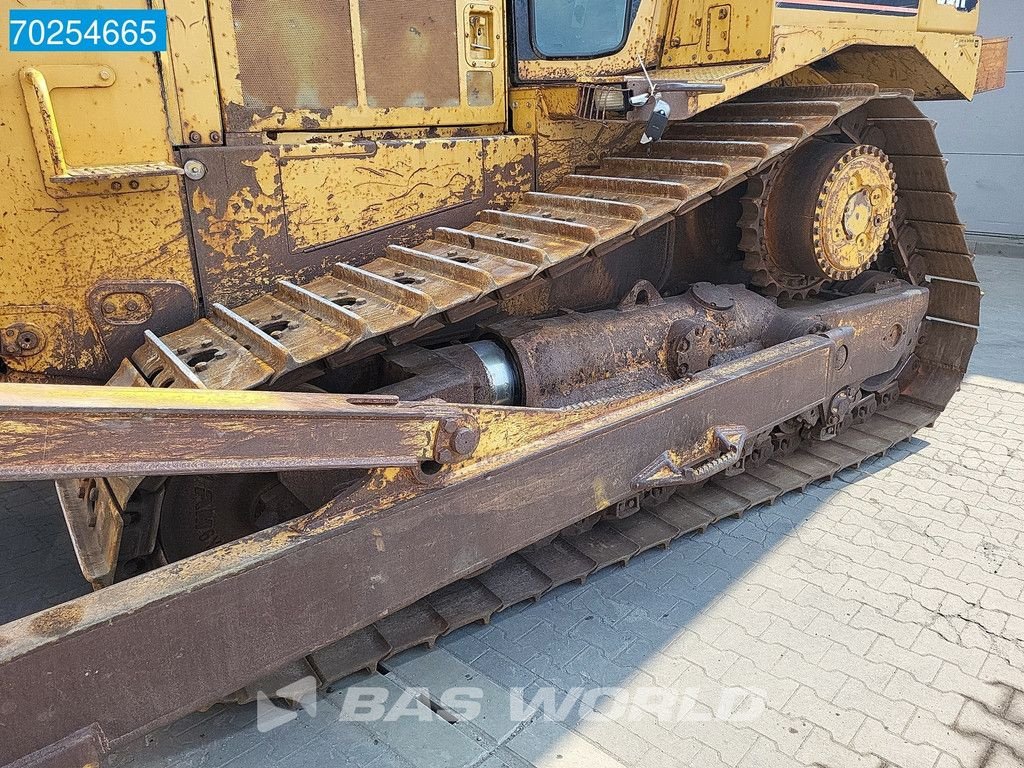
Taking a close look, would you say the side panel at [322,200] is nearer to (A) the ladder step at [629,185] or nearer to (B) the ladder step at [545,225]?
(B) the ladder step at [545,225]

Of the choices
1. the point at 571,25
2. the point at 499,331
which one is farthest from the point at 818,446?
the point at 571,25

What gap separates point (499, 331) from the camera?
3021 millimetres

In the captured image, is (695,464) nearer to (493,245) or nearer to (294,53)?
(493,245)

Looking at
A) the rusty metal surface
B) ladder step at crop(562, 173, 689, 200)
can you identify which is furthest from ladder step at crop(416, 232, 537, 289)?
ladder step at crop(562, 173, 689, 200)

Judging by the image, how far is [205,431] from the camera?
1686 millimetres

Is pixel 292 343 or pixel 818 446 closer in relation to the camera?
pixel 292 343

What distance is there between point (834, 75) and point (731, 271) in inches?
48.0

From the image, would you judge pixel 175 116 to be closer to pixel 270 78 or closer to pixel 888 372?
pixel 270 78

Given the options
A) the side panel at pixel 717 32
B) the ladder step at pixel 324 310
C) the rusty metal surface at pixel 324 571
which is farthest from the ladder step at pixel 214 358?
the side panel at pixel 717 32

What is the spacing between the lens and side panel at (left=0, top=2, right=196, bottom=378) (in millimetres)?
2248

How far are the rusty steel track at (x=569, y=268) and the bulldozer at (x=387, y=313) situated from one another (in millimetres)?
19

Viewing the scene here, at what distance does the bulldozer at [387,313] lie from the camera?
1.83 meters

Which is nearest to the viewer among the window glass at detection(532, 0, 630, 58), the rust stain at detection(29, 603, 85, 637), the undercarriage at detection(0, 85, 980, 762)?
the rust stain at detection(29, 603, 85, 637)

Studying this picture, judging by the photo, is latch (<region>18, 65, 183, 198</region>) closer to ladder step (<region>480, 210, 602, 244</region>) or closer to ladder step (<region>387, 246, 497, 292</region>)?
ladder step (<region>387, 246, 497, 292</region>)
